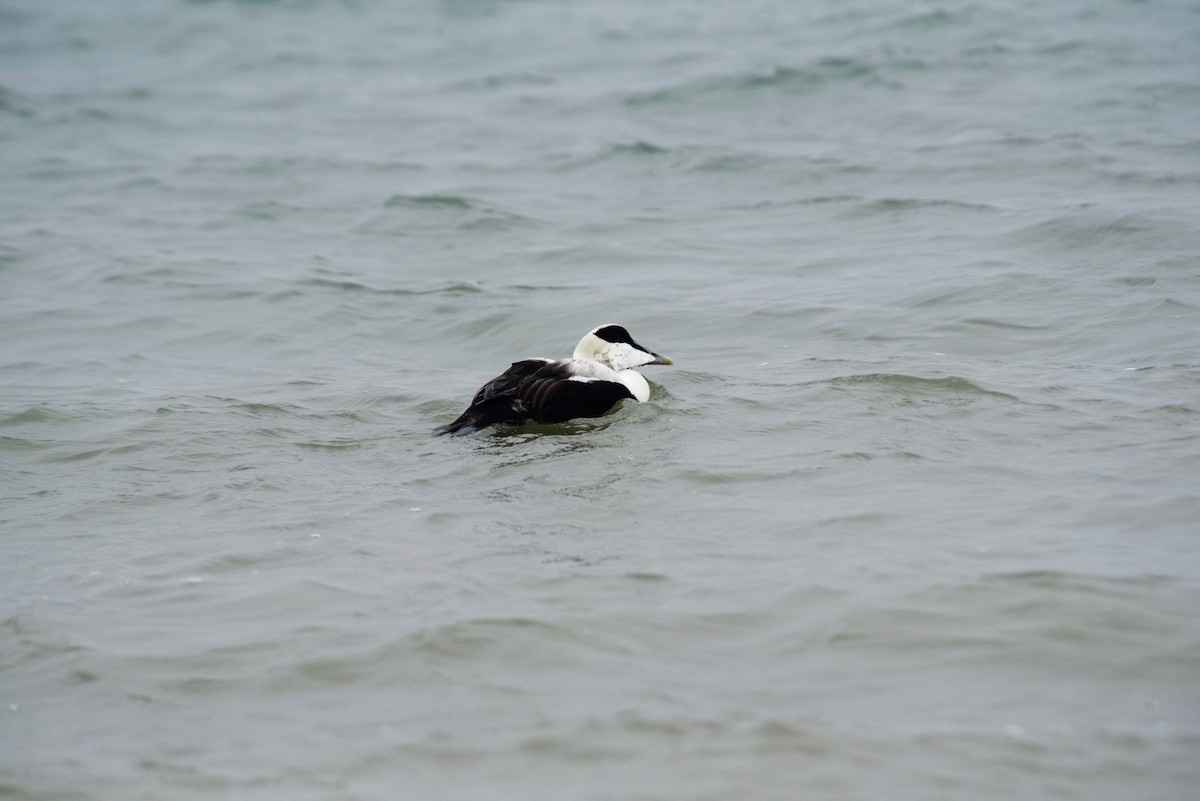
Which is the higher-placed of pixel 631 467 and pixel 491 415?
pixel 491 415

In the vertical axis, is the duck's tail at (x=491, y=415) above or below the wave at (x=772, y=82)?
below

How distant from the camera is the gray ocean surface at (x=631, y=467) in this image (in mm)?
3770

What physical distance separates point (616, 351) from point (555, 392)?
625 millimetres

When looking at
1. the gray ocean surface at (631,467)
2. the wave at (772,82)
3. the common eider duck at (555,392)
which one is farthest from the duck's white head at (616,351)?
the wave at (772,82)

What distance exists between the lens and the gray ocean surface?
148 inches

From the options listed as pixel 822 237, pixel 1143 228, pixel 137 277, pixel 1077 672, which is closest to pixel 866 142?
pixel 822 237

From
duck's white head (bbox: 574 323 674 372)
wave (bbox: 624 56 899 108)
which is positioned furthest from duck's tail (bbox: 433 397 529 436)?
wave (bbox: 624 56 899 108)

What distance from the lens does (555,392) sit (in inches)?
271

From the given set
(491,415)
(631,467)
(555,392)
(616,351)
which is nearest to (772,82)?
(616,351)

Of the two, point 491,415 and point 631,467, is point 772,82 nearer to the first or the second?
point 491,415

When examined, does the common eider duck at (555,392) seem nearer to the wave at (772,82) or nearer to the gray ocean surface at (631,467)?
the gray ocean surface at (631,467)

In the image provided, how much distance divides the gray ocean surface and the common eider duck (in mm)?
123

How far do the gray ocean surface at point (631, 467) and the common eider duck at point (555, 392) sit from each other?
0.40 feet

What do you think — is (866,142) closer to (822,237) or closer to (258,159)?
(822,237)
